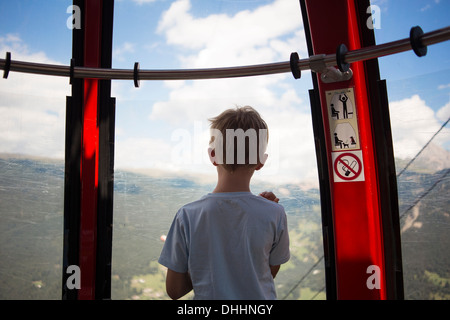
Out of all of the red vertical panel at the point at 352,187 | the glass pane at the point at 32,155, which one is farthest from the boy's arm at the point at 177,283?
the glass pane at the point at 32,155

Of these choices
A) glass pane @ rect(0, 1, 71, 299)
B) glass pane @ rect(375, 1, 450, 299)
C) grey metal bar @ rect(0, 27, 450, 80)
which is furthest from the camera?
glass pane @ rect(0, 1, 71, 299)

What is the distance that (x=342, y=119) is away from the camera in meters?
2.61

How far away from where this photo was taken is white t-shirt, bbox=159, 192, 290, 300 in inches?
48.7

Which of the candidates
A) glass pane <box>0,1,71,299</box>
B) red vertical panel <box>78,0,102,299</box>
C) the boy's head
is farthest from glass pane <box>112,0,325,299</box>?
the boy's head

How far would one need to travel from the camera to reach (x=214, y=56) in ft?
9.37

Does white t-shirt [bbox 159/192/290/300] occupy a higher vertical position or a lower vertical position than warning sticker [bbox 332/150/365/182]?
lower

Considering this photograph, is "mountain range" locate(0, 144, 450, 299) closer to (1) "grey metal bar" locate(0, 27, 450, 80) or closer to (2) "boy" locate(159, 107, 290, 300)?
(1) "grey metal bar" locate(0, 27, 450, 80)

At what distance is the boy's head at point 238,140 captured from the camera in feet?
4.48

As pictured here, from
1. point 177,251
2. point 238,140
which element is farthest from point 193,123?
point 177,251

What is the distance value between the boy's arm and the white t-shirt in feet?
0.13

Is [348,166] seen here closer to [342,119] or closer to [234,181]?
[342,119]

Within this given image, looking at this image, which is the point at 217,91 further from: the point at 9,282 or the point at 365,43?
the point at 9,282

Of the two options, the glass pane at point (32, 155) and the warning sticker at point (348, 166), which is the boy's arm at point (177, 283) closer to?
the warning sticker at point (348, 166)
